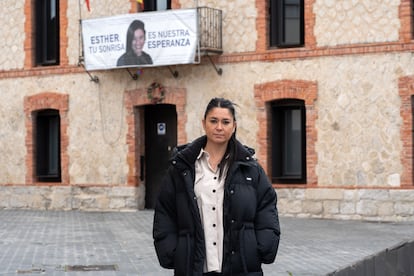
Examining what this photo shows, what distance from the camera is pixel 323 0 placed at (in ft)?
64.7

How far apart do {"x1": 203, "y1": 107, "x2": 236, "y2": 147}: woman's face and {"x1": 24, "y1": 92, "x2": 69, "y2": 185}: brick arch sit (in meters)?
18.5

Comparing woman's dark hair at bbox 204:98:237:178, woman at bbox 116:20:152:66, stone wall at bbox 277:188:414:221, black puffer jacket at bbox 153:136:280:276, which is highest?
woman at bbox 116:20:152:66

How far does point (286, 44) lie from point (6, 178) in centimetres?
923

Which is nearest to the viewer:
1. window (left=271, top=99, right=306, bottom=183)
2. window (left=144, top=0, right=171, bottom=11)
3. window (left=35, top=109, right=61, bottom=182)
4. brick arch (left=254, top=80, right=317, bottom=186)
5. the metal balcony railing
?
brick arch (left=254, top=80, right=317, bottom=186)

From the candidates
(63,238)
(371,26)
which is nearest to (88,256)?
(63,238)

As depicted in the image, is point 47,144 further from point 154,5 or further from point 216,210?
point 216,210

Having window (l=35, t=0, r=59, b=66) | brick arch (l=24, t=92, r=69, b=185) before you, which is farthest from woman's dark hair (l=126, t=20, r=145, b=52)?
window (l=35, t=0, r=59, b=66)

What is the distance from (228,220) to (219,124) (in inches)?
23.1

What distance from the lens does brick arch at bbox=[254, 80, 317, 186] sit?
19.8 m

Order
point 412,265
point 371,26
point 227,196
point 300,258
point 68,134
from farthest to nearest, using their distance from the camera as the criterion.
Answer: point 68,134 → point 371,26 → point 300,258 → point 412,265 → point 227,196

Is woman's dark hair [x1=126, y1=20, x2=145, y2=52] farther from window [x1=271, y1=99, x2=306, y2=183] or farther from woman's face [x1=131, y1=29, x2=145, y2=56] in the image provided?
window [x1=271, y1=99, x2=306, y2=183]

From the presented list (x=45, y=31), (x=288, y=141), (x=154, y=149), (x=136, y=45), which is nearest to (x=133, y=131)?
(x=154, y=149)

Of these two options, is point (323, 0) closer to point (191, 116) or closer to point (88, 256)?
point (191, 116)

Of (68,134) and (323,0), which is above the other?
(323,0)
